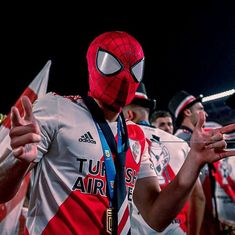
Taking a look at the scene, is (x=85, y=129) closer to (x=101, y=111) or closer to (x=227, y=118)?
(x=101, y=111)

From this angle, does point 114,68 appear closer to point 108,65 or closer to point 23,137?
point 108,65

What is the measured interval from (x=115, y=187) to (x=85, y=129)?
0.32 meters

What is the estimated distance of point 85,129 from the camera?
199 cm

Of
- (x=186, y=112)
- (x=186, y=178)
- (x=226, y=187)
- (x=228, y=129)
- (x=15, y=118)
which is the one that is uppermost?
(x=15, y=118)

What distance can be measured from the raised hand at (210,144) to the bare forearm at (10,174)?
2.95 feet

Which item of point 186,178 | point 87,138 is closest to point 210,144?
point 186,178

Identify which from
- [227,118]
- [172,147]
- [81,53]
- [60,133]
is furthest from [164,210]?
[81,53]

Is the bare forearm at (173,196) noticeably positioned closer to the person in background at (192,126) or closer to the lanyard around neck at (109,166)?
the lanyard around neck at (109,166)

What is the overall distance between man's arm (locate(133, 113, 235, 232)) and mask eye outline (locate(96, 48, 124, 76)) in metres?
0.50

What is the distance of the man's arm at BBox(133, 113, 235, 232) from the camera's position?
2.04m

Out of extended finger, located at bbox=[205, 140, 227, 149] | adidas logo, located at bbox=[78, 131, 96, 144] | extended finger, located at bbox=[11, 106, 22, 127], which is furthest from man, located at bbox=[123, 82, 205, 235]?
extended finger, located at bbox=[11, 106, 22, 127]

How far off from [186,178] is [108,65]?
2.34 ft

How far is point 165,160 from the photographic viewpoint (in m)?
4.07

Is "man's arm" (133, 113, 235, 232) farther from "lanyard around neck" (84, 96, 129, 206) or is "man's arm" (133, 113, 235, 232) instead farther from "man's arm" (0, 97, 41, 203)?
"man's arm" (0, 97, 41, 203)
